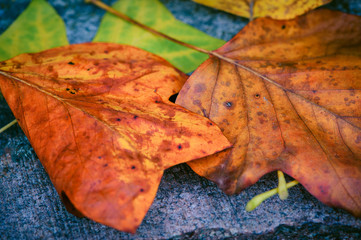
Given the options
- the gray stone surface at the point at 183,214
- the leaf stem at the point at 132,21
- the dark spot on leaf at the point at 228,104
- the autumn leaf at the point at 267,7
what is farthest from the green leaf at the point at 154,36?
the gray stone surface at the point at 183,214

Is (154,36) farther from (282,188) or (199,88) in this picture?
(282,188)

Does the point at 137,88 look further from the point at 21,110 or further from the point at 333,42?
the point at 333,42

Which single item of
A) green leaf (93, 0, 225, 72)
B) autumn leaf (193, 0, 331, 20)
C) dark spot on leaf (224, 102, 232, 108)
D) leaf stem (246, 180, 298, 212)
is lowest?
leaf stem (246, 180, 298, 212)

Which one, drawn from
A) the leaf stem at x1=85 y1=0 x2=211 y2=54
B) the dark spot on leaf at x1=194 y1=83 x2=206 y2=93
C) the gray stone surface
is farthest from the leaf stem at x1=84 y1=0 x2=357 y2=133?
the gray stone surface

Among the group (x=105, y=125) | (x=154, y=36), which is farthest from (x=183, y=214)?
(x=154, y=36)

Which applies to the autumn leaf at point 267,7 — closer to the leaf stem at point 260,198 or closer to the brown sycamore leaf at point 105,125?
the brown sycamore leaf at point 105,125

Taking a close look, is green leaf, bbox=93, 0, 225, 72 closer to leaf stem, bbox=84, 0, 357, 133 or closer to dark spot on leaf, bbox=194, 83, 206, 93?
leaf stem, bbox=84, 0, 357, 133
